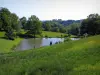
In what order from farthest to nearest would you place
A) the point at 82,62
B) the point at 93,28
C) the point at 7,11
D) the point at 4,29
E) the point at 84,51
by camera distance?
the point at 7,11 < the point at 4,29 < the point at 93,28 < the point at 84,51 < the point at 82,62

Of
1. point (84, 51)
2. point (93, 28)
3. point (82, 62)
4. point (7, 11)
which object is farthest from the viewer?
point (7, 11)

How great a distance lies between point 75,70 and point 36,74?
2999 millimetres

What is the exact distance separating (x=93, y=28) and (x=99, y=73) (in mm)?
100896

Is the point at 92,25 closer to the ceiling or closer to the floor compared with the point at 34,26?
closer to the ceiling

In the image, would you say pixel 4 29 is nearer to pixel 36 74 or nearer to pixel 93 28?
pixel 93 28

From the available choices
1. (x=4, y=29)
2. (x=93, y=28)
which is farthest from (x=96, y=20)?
(x=4, y=29)

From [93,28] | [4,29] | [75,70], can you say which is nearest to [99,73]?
[75,70]

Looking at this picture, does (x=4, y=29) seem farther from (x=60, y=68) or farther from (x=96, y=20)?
(x=60, y=68)

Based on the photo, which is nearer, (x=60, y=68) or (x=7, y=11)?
(x=60, y=68)

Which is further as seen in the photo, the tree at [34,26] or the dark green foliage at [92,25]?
the tree at [34,26]

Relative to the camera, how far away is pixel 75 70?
57.9 ft

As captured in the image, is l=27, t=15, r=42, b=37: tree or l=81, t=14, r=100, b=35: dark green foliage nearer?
l=81, t=14, r=100, b=35: dark green foliage

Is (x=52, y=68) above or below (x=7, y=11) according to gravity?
below

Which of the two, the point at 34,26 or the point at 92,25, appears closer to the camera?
the point at 92,25
